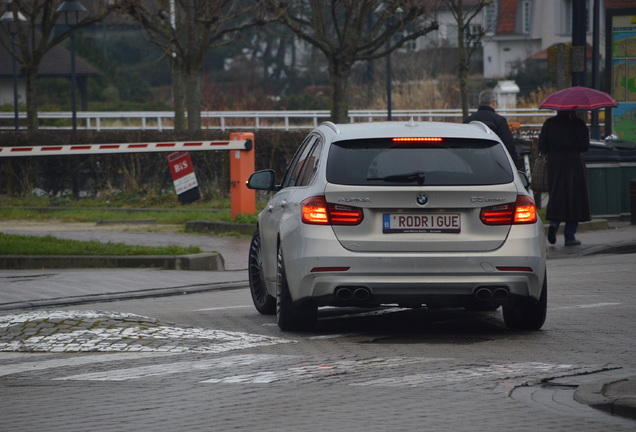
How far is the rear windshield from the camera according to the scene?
9539mm

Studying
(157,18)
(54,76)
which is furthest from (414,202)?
(54,76)

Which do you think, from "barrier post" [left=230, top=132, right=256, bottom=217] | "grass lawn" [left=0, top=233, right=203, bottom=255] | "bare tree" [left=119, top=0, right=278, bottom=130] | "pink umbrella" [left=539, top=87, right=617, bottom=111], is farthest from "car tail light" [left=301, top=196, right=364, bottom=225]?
"bare tree" [left=119, top=0, right=278, bottom=130]

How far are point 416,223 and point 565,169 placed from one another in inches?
326

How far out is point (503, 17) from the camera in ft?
260

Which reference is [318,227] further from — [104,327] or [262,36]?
[262,36]

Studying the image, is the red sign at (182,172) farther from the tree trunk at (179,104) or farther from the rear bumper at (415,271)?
the rear bumper at (415,271)

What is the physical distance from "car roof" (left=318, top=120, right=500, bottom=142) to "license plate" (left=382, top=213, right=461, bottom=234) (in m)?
0.68

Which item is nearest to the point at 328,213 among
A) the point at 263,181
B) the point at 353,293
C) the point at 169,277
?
the point at 353,293

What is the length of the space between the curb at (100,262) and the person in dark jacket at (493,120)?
3614 millimetres

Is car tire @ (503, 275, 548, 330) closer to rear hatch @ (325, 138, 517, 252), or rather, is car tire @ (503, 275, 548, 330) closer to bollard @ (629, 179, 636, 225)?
rear hatch @ (325, 138, 517, 252)

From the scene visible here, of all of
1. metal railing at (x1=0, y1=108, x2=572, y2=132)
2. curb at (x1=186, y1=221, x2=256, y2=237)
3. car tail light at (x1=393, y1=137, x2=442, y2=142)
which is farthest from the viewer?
metal railing at (x1=0, y1=108, x2=572, y2=132)

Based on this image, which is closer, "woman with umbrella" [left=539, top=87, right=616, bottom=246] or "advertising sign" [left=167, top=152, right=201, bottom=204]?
"woman with umbrella" [left=539, top=87, right=616, bottom=246]

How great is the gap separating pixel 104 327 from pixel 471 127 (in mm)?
3069

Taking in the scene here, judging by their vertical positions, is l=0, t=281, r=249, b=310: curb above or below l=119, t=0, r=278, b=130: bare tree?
below
